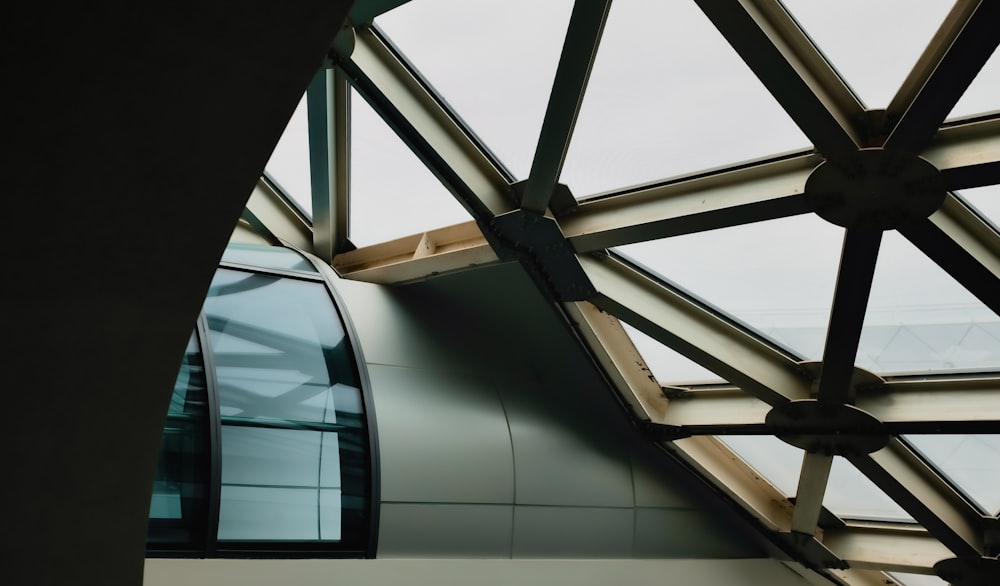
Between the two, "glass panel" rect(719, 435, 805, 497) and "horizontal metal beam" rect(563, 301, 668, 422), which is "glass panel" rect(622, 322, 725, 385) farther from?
"glass panel" rect(719, 435, 805, 497)

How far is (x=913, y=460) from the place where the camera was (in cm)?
1648

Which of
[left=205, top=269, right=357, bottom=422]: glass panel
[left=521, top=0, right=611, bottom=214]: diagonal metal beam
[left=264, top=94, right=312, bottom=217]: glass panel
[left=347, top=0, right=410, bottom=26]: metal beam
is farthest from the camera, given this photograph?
[left=264, top=94, right=312, bottom=217]: glass panel

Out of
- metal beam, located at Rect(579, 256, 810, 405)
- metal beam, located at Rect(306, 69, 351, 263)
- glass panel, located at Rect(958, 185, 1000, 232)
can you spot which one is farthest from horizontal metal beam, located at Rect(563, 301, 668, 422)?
glass panel, located at Rect(958, 185, 1000, 232)

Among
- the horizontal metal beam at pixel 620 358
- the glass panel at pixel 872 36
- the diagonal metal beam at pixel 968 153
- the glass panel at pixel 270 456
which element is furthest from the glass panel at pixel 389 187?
the diagonal metal beam at pixel 968 153

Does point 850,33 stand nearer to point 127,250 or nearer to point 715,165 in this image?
point 715,165

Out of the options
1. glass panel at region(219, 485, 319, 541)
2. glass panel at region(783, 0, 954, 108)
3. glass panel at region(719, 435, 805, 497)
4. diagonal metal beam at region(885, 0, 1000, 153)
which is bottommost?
glass panel at region(219, 485, 319, 541)

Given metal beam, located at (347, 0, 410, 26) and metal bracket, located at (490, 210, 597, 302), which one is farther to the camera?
metal bracket, located at (490, 210, 597, 302)

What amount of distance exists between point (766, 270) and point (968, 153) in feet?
13.7

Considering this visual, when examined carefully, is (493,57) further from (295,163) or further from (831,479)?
(831,479)

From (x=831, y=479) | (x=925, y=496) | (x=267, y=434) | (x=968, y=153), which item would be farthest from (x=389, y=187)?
(x=925, y=496)

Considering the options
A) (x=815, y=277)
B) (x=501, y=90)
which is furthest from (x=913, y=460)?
(x=501, y=90)

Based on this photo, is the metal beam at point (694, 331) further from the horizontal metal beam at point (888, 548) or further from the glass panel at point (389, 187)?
the horizontal metal beam at point (888, 548)

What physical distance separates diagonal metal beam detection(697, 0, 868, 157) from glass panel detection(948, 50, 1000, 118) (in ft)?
3.52

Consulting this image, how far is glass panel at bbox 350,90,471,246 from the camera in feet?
52.1
